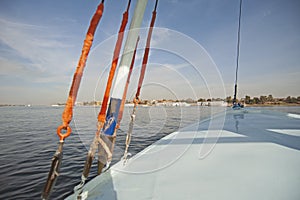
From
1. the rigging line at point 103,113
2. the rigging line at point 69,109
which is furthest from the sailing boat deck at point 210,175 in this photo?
the rigging line at point 69,109

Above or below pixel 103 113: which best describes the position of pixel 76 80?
above

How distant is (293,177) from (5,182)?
4.29m

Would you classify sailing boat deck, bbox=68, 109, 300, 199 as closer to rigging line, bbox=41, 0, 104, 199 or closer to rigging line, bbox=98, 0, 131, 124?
rigging line, bbox=41, 0, 104, 199

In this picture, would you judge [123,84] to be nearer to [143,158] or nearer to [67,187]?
[143,158]

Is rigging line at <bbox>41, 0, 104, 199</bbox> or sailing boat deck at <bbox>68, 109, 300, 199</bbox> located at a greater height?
rigging line at <bbox>41, 0, 104, 199</bbox>

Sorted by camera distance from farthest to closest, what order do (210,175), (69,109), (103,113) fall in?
(210,175) < (103,113) < (69,109)

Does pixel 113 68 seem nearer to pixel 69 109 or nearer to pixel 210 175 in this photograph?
pixel 69 109

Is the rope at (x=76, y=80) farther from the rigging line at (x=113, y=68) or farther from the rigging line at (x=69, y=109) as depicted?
the rigging line at (x=113, y=68)

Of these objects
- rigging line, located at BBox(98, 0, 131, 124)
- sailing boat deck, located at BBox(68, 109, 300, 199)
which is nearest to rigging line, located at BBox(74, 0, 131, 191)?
rigging line, located at BBox(98, 0, 131, 124)

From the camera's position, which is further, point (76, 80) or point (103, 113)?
point (103, 113)

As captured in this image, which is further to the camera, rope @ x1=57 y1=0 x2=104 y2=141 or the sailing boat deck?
the sailing boat deck

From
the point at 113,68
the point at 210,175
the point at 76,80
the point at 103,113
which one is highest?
the point at 113,68

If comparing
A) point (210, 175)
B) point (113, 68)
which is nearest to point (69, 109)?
point (113, 68)

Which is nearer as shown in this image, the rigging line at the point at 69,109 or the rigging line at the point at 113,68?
the rigging line at the point at 69,109
